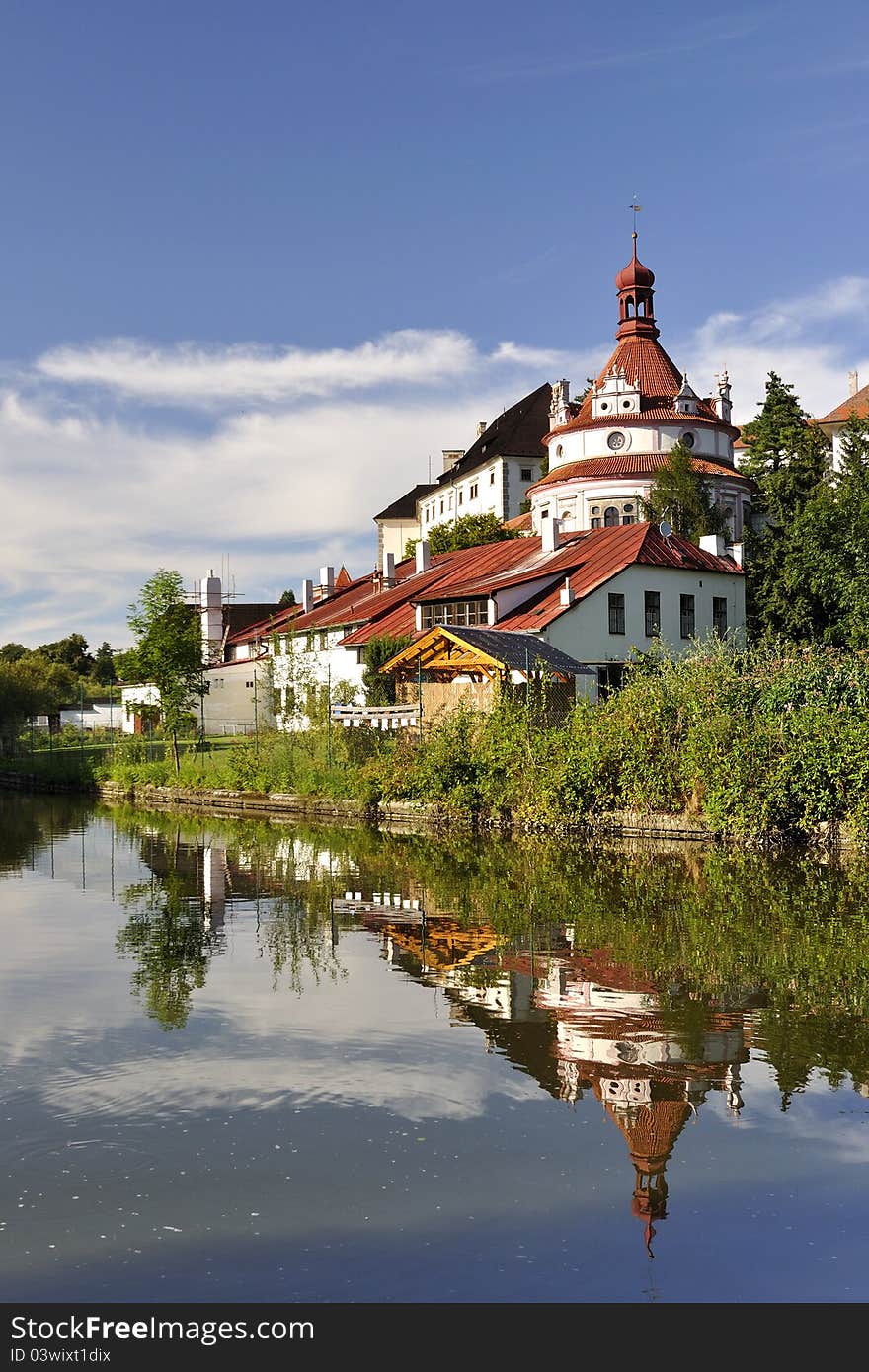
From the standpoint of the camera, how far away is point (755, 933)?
16812 mm

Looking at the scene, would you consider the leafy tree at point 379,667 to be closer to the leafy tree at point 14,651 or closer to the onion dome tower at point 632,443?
the onion dome tower at point 632,443

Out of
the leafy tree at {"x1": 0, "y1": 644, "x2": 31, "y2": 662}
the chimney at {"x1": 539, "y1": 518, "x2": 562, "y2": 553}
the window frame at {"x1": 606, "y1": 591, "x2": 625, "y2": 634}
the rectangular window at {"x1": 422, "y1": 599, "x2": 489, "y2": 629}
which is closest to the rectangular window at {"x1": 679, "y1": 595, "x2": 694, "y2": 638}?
the window frame at {"x1": 606, "y1": 591, "x2": 625, "y2": 634}

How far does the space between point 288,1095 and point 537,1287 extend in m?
3.55

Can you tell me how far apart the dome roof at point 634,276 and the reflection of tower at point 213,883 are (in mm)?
60604

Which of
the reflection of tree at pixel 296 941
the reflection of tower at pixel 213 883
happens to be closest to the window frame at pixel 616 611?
the reflection of tower at pixel 213 883

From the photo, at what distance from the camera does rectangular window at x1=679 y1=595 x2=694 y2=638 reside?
50.0 m

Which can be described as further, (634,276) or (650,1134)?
(634,276)

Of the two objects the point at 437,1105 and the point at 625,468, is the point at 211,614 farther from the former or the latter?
the point at 437,1105

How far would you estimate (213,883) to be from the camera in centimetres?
2291

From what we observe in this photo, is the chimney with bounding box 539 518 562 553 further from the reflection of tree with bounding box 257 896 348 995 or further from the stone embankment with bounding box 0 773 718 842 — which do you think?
the reflection of tree with bounding box 257 896 348 995

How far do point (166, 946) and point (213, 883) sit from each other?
6569 millimetres

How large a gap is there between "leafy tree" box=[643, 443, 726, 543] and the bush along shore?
81.8ft

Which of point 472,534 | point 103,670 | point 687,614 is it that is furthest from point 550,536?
point 103,670

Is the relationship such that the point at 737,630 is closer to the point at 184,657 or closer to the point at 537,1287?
the point at 184,657
